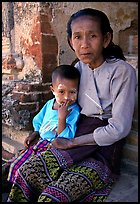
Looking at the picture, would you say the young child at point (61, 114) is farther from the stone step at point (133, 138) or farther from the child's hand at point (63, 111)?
the stone step at point (133, 138)

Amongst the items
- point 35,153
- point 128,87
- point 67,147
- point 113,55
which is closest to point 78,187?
point 67,147

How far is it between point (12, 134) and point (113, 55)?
1.45m

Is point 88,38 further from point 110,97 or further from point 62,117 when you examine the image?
point 62,117

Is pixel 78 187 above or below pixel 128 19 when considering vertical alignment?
below

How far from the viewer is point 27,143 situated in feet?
7.53

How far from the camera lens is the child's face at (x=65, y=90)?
2.09 m

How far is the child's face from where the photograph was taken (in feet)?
6.84

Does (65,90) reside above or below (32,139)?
above

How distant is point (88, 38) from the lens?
1.89 meters

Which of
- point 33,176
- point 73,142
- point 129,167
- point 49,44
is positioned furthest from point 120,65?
point 49,44

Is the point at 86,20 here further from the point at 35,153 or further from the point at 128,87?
the point at 35,153

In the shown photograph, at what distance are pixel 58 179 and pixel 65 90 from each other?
0.60 meters

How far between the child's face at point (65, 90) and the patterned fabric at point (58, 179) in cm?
40

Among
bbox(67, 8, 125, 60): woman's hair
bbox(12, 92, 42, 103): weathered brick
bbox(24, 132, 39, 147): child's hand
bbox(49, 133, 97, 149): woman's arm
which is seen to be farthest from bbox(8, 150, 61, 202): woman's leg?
bbox(12, 92, 42, 103): weathered brick
